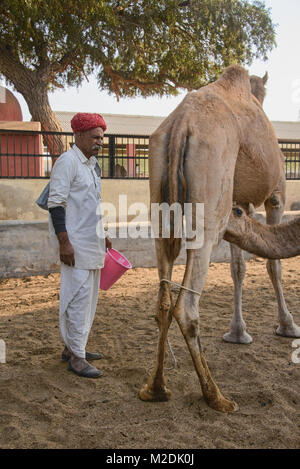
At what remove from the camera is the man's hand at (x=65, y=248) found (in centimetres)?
338

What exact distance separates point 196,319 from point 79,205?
1375mm

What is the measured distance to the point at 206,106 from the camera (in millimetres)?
3246

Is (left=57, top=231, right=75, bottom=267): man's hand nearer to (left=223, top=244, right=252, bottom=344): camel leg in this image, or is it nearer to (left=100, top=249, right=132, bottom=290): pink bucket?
(left=100, top=249, right=132, bottom=290): pink bucket

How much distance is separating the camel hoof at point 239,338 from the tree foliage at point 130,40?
31.8ft

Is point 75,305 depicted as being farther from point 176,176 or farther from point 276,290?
point 276,290

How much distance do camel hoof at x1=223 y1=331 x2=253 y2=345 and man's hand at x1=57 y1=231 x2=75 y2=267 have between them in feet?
6.10

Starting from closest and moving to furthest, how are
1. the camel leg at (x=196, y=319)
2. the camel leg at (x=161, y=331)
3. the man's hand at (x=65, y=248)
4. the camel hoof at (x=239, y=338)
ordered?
1. the camel leg at (x=196, y=319)
2. the camel leg at (x=161, y=331)
3. the man's hand at (x=65, y=248)
4. the camel hoof at (x=239, y=338)

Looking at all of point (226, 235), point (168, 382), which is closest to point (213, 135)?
point (226, 235)

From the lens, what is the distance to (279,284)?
477cm

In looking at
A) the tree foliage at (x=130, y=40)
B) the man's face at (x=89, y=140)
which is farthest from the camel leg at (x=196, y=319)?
the tree foliage at (x=130, y=40)

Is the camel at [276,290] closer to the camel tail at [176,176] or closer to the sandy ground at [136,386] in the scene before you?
the sandy ground at [136,386]

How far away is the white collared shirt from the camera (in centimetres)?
345

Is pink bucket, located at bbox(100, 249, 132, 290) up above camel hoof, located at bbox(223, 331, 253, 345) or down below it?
above

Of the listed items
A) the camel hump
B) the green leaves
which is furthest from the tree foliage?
the camel hump
